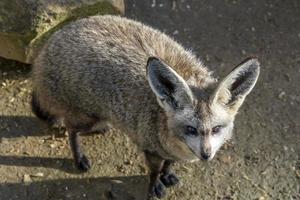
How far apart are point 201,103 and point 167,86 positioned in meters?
0.29

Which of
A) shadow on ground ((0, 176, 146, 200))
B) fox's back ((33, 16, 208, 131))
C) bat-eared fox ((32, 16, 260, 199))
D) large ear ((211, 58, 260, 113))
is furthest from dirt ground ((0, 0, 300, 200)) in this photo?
large ear ((211, 58, 260, 113))

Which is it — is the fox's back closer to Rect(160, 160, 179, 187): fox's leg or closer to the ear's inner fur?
the ear's inner fur

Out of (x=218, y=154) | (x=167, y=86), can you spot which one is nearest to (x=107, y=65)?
(x=167, y=86)

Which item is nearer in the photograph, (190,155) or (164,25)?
(190,155)

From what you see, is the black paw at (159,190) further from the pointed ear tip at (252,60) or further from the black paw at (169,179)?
the pointed ear tip at (252,60)

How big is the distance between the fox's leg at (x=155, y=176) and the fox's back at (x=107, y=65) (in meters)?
0.40

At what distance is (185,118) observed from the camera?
4.59 metres

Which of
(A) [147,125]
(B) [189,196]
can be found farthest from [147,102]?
(B) [189,196]

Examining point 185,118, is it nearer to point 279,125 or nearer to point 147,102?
point 147,102

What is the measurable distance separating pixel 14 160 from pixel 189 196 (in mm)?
1726

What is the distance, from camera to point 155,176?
5430 mm

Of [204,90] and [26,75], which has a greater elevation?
[204,90]

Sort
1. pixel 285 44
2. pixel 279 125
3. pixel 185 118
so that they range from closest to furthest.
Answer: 1. pixel 185 118
2. pixel 279 125
3. pixel 285 44

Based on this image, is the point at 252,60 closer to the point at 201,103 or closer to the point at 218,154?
the point at 201,103
